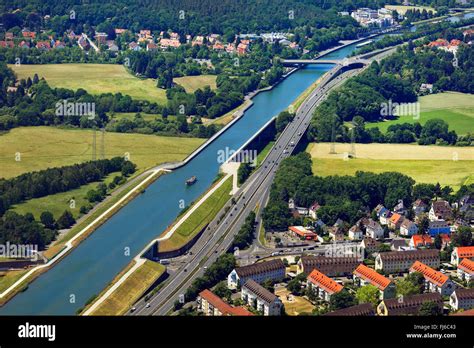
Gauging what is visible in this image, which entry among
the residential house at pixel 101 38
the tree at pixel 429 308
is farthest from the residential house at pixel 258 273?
the residential house at pixel 101 38

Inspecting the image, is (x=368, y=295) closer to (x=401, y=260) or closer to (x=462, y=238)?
(x=401, y=260)

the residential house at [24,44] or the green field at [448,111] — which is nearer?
the green field at [448,111]

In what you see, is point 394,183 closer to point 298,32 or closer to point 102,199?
point 102,199

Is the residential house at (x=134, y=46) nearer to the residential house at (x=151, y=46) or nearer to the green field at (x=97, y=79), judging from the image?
the residential house at (x=151, y=46)

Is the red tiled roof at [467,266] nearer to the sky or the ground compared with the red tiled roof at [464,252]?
nearer to the ground

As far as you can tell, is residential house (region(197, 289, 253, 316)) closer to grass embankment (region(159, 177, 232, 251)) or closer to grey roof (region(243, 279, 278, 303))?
grey roof (region(243, 279, 278, 303))

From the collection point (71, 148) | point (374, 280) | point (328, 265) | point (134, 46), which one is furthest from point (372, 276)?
point (134, 46)
